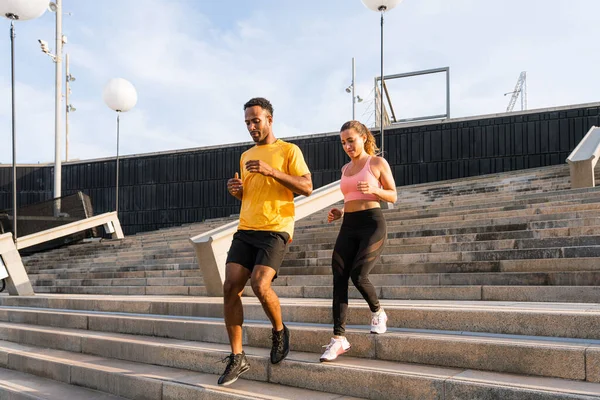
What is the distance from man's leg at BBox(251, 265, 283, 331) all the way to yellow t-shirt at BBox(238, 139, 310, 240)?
0.90ft

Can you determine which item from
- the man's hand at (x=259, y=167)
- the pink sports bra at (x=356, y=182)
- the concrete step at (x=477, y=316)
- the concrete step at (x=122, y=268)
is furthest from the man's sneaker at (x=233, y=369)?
the concrete step at (x=122, y=268)

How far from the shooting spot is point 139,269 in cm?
925

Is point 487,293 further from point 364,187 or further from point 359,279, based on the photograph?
point 364,187

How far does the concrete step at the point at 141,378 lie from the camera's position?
11.2 ft

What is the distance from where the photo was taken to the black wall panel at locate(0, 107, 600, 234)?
51.6 feet

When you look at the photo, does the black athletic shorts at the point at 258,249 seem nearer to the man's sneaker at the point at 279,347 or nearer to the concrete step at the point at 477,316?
the man's sneaker at the point at 279,347

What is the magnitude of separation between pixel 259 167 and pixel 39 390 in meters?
2.86

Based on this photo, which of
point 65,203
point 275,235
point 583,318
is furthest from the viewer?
point 65,203

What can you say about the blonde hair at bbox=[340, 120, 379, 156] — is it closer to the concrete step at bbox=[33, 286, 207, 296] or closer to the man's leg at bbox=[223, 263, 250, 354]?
the man's leg at bbox=[223, 263, 250, 354]

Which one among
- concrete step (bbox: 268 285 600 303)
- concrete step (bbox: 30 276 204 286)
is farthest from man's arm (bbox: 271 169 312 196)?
concrete step (bbox: 30 276 204 286)

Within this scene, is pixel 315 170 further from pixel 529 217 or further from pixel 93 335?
pixel 93 335

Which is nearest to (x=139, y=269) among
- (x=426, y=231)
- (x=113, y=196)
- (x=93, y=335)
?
(x=93, y=335)

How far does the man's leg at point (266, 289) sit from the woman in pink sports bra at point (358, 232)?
40 centimetres

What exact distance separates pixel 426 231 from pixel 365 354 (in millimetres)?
3607
